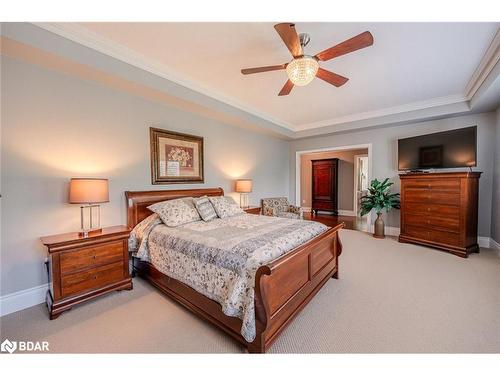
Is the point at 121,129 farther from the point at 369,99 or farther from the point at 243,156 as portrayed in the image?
the point at 369,99

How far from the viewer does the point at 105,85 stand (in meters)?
2.58

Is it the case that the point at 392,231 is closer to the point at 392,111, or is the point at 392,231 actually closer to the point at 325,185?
the point at 392,111

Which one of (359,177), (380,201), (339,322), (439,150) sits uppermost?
(439,150)

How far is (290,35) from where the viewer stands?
1632mm

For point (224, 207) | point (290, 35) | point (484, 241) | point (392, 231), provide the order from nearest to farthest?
1. point (290, 35)
2. point (224, 207)
3. point (484, 241)
4. point (392, 231)

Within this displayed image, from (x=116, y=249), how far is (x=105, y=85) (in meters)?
1.96

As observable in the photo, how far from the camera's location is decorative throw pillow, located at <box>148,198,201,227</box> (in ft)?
8.45

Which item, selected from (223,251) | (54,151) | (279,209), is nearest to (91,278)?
(54,151)

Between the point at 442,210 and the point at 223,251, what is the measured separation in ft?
12.6

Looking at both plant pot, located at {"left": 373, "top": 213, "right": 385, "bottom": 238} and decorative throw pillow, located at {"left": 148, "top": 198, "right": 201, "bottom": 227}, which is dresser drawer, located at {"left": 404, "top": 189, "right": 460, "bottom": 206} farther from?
decorative throw pillow, located at {"left": 148, "top": 198, "right": 201, "bottom": 227}

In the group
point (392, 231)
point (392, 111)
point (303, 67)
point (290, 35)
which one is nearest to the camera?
point (290, 35)

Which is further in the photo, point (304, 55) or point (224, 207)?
point (224, 207)

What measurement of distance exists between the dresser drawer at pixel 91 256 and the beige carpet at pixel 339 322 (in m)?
0.40

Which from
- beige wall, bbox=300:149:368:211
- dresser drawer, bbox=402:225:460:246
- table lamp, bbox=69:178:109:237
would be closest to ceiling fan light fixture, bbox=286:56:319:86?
table lamp, bbox=69:178:109:237
